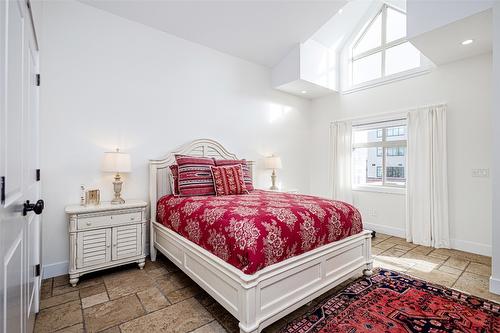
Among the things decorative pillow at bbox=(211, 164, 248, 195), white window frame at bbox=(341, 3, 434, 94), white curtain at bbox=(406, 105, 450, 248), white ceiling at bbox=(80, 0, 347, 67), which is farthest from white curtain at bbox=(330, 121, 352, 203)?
decorative pillow at bbox=(211, 164, 248, 195)

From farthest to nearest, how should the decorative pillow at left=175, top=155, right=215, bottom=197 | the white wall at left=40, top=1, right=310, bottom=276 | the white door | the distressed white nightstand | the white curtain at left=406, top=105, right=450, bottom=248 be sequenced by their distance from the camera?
the white curtain at left=406, top=105, right=450, bottom=248
the decorative pillow at left=175, top=155, right=215, bottom=197
the white wall at left=40, top=1, right=310, bottom=276
the distressed white nightstand
the white door

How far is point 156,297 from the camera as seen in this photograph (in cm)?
214

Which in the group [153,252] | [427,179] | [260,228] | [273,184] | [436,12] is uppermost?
[436,12]

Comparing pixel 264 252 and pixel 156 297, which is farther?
pixel 156 297

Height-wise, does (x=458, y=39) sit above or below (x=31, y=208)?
above

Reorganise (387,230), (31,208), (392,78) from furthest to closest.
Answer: (387,230) → (392,78) → (31,208)

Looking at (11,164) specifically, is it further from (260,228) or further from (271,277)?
(271,277)

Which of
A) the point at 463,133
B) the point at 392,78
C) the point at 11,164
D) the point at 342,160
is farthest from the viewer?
the point at 342,160

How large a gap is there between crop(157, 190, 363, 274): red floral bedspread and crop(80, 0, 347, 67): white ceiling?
2.46 m

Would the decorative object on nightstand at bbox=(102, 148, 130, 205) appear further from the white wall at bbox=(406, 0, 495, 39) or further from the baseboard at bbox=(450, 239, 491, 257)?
the baseboard at bbox=(450, 239, 491, 257)

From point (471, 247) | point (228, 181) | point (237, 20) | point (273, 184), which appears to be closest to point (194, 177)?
point (228, 181)

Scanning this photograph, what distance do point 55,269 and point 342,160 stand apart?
180 inches

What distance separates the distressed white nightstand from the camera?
233 cm

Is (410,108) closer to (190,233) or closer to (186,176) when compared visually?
(186,176)
